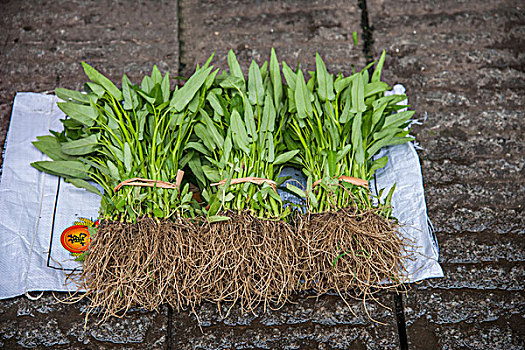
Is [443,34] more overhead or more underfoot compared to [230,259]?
more overhead

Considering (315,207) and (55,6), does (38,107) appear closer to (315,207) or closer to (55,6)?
(55,6)

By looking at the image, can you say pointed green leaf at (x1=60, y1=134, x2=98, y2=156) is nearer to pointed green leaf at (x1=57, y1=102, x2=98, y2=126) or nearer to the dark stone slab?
pointed green leaf at (x1=57, y1=102, x2=98, y2=126)

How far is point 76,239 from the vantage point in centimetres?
145

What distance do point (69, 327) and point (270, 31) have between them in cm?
130

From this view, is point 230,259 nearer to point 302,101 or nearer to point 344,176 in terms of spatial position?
point 344,176

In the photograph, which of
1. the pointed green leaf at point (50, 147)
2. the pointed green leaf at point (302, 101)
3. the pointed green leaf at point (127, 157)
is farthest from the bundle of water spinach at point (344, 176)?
the pointed green leaf at point (50, 147)

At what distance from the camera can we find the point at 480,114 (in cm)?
171

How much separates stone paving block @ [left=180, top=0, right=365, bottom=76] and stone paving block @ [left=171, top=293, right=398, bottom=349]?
890 millimetres

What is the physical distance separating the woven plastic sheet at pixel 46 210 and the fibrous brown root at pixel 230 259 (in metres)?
0.14

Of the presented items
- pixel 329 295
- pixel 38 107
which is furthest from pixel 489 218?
pixel 38 107

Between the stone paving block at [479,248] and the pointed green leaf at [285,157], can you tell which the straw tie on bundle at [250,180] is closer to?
the pointed green leaf at [285,157]

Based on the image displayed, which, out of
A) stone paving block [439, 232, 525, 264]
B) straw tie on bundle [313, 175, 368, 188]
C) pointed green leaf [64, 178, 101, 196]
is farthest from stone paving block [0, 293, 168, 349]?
stone paving block [439, 232, 525, 264]

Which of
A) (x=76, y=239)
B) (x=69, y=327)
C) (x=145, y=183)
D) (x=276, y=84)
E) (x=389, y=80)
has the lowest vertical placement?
(x=69, y=327)

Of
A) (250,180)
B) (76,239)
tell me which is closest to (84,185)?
(76,239)
